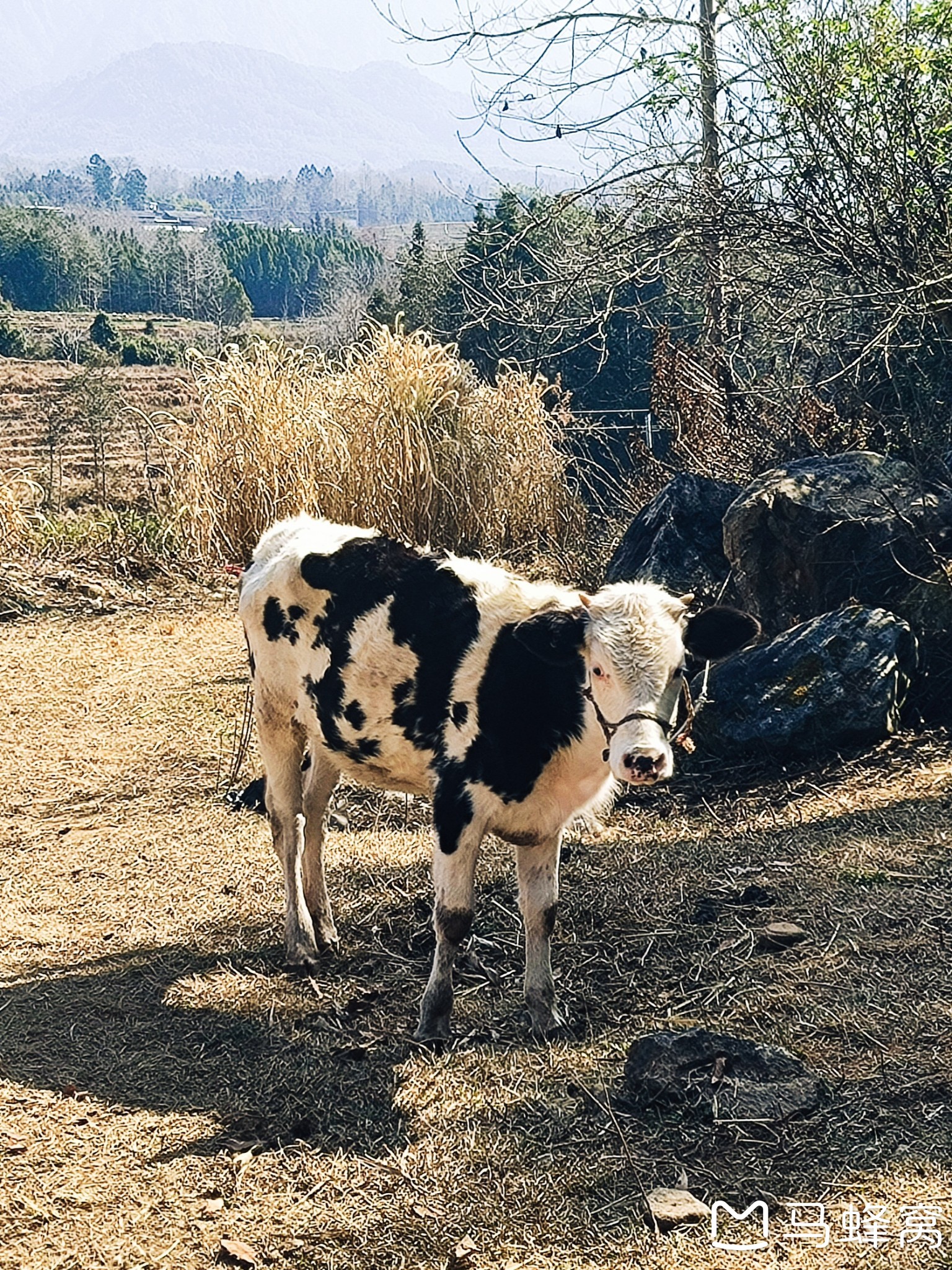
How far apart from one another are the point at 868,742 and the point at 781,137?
11.3 feet

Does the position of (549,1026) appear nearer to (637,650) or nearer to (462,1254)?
(462,1254)

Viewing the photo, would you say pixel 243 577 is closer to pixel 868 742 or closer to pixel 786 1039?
pixel 786 1039

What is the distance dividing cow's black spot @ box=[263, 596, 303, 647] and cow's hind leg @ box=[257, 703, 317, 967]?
1.01 feet

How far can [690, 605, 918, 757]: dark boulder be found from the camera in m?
6.69

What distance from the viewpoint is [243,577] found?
5.00 metres

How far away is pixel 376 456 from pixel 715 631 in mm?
7826

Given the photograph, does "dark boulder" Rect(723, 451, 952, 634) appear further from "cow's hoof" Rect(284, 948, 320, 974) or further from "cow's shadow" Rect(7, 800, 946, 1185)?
"cow's hoof" Rect(284, 948, 320, 974)

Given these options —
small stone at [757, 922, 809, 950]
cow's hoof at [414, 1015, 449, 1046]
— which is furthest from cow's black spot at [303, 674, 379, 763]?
small stone at [757, 922, 809, 950]

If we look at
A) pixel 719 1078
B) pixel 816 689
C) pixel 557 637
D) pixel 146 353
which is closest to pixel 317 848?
pixel 557 637

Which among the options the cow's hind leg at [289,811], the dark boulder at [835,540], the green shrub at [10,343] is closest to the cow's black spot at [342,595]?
the cow's hind leg at [289,811]

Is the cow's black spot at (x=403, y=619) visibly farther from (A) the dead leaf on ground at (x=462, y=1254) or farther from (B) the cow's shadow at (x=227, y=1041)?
(A) the dead leaf on ground at (x=462, y=1254)

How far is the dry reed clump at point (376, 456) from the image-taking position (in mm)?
11336

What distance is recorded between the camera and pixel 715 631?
3965 mm

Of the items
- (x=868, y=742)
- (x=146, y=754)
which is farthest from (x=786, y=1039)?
(x=146, y=754)
